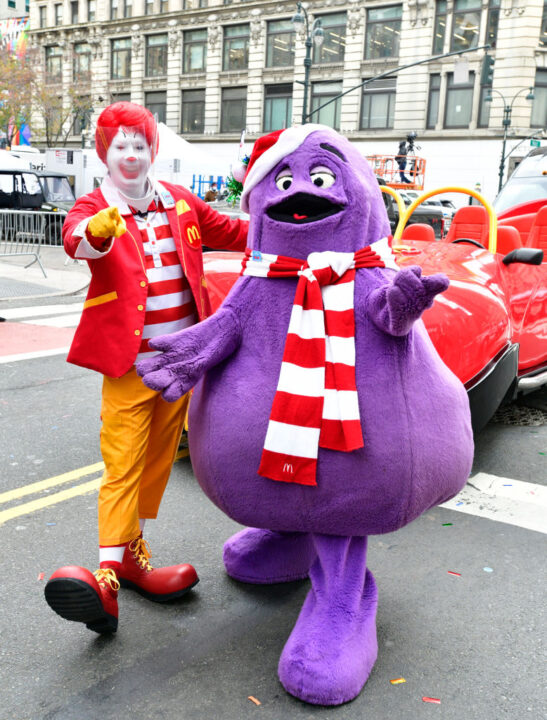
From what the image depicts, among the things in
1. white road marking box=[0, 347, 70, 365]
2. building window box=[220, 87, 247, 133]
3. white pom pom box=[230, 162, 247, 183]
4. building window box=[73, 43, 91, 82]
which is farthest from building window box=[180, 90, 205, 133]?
white pom pom box=[230, 162, 247, 183]

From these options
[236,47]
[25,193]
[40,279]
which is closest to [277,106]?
[236,47]

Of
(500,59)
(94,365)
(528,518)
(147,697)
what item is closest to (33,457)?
(94,365)

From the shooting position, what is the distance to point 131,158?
104 inches

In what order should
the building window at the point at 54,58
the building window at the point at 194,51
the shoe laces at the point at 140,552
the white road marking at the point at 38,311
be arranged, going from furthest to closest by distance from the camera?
the building window at the point at 54,58
the building window at the point at 194,51
the white road marking at the point at 38,311
the shoe laces at the point at 140,552

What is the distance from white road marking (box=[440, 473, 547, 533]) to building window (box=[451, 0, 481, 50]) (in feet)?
121

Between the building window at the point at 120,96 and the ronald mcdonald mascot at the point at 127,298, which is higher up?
the building window at the point at 120,96

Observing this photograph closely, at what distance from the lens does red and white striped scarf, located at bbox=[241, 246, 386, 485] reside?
7.32 feet

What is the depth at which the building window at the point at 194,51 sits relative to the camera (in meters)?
44.9

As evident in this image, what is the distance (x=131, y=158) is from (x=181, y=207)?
11.2 inches

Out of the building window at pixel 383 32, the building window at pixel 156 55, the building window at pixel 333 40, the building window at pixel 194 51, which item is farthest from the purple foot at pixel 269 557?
the building window at pixel 156 55

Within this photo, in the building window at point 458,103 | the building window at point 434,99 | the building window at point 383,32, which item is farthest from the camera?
the building window at point 383,32

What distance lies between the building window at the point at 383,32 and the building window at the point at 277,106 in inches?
206

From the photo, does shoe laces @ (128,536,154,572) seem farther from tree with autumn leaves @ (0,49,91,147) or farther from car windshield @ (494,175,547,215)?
tree with autumn leaves @ (0,49,91,147)

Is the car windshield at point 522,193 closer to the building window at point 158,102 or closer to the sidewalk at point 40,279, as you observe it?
the sidewalk at point 40,279
